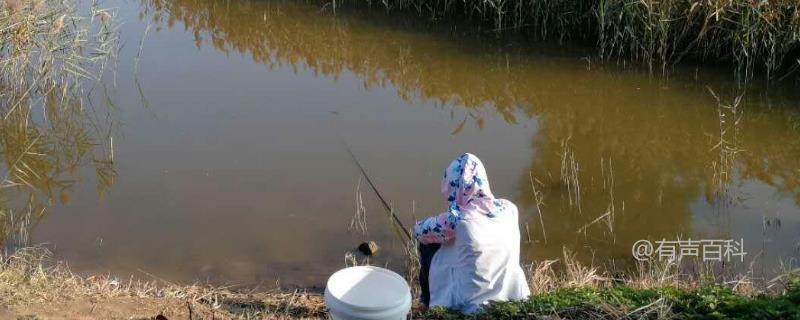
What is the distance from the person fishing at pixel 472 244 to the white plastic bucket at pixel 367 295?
68 centimetres

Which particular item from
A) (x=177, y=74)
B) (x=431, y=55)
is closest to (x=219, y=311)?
(x=177, y=74)

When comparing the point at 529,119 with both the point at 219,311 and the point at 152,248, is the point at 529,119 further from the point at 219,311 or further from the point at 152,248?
the point at 219,311

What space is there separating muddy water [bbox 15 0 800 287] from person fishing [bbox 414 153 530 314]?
138 cm

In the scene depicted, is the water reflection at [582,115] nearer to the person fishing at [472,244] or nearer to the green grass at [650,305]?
the person fishing at [472,244]

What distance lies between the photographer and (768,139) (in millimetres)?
7484

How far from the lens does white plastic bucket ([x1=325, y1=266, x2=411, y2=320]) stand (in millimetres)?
3131

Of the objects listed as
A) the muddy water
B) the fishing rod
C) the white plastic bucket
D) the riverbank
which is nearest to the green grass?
the riverbank

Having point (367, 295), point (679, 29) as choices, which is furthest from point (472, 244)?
point (679, 29)

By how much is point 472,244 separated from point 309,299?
1214mm

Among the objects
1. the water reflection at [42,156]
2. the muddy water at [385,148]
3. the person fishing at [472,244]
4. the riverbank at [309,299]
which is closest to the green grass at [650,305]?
the riverbank at [309,299]

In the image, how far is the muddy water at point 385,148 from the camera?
5.77m

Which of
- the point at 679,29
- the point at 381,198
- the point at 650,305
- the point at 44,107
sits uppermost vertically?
the point at 679,29

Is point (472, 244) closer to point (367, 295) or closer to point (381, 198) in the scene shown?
point (367, 295)

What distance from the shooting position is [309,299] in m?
4.76
